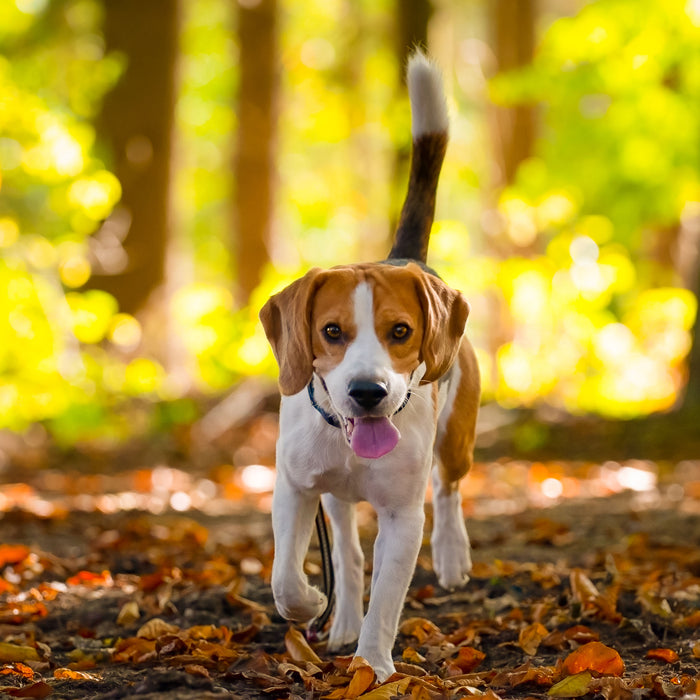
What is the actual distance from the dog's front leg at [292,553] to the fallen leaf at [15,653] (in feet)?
2.83

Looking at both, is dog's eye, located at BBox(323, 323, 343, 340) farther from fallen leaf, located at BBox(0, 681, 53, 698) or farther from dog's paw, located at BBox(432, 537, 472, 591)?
dog's paw, located at BBox(432, 537, 472, 591)

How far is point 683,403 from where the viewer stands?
9.80 metres

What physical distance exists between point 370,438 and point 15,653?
1.47m

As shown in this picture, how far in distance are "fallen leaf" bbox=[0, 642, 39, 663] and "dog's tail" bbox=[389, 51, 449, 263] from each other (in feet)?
7.09

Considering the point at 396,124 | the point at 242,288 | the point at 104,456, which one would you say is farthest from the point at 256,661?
the point at 242,288

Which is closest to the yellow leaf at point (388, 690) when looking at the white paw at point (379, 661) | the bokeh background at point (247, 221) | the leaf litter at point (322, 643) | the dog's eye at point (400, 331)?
the leaf litter at point (322, 643)

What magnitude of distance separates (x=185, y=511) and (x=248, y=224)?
9032 millimetres

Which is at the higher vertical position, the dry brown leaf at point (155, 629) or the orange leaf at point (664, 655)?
the orange leaf at point (664, 655)

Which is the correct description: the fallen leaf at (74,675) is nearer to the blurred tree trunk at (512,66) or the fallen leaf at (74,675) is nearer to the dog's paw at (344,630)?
the dog's paw at (344,630)

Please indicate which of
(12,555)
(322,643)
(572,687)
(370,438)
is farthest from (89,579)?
(572,687)

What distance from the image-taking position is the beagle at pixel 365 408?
3191mm

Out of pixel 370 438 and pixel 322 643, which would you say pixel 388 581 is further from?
pixel 322 643

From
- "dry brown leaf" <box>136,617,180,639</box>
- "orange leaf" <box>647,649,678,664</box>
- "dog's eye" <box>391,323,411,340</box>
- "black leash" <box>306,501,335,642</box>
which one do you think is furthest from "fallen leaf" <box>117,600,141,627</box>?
"orange leaf" <box>647,649,678,664</box>

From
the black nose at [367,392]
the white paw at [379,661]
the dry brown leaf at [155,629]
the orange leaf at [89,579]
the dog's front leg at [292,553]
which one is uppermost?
the black nose at [367,392]
